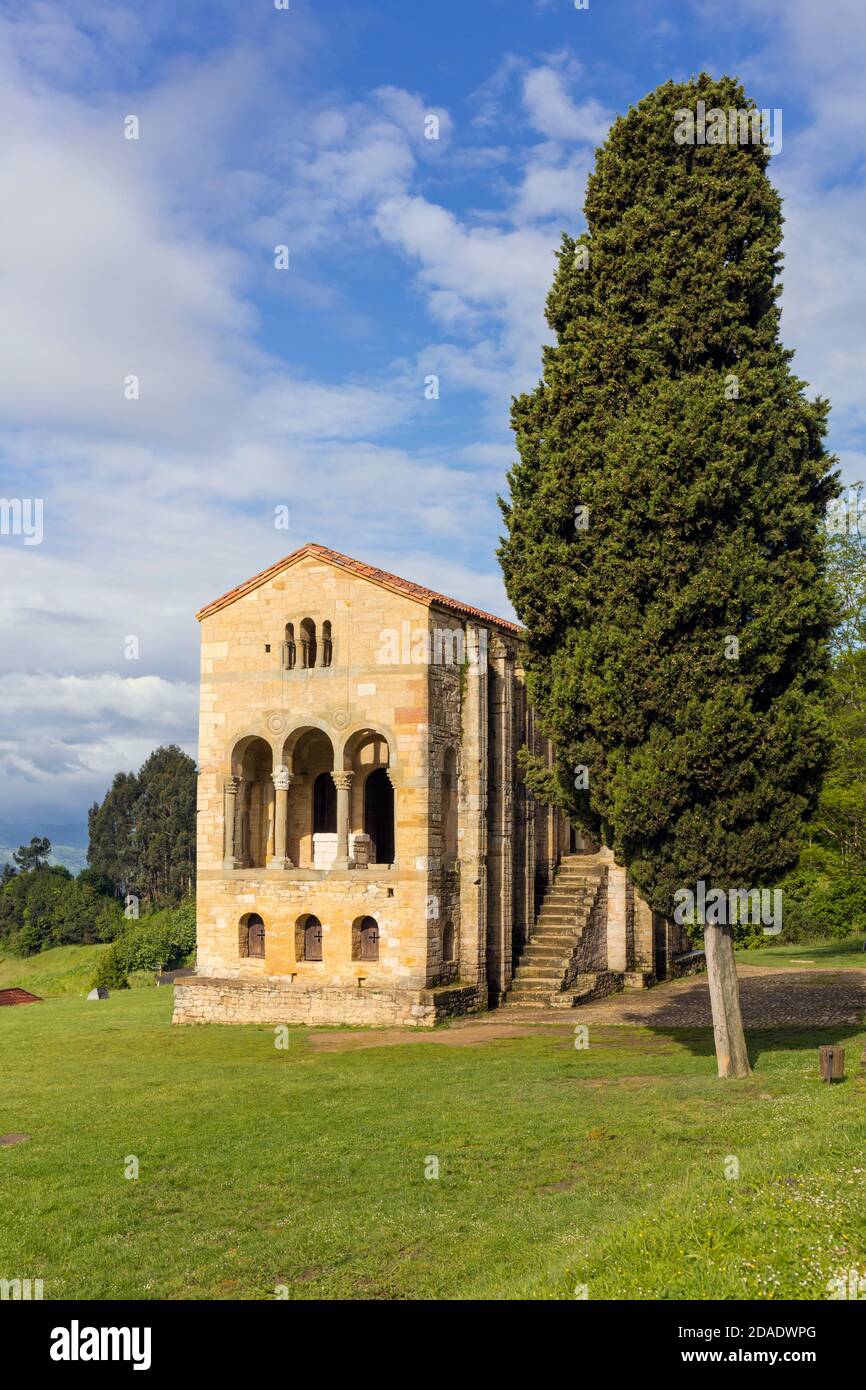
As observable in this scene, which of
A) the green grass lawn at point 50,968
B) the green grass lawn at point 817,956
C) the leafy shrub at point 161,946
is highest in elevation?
the green grass lawn at point 817,956

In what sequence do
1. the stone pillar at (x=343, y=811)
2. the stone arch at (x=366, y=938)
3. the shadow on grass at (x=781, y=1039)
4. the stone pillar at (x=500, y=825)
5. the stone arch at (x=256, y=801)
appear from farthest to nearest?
the stone arch at (x=256, y=801) < the stone pillar at (x=500, y=825) < the stone pillar at (x=343, y=811) < the stone arch at (x=366, y=938) < the shadow on grass at (x=781, y=1039)

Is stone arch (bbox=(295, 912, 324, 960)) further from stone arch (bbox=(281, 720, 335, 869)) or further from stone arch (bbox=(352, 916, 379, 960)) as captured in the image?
stone arch (bbox=(281, 720, 335, 869))

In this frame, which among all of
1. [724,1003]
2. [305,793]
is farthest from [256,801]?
[724,1003]

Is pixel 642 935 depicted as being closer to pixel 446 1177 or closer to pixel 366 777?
pixel 366 777

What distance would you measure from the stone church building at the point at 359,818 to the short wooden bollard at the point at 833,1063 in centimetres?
1229

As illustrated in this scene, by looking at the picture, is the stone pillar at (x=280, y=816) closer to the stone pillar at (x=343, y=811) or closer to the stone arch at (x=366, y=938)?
the stone pillar at (x=343, y=811)

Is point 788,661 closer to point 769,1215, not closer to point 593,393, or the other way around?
point 593,393

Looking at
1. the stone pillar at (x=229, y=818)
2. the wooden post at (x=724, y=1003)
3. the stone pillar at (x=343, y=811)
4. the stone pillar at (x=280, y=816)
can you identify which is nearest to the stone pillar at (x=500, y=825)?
the stone pillar at (x=343, y=811)

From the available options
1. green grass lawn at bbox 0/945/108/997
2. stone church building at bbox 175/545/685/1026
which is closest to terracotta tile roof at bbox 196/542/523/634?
stone church building at bbox 175/545/685/1026

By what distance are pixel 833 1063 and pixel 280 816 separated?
1722cm

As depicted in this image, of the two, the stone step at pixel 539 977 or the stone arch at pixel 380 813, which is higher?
the stone arch at pixel 380 813

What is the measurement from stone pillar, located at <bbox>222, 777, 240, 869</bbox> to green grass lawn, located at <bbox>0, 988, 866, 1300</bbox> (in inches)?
333

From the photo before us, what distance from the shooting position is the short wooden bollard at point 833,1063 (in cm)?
1580
